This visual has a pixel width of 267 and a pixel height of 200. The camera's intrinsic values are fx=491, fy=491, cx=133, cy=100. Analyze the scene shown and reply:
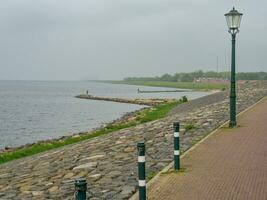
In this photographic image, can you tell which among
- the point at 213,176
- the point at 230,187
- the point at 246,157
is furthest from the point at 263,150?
the point at 230,187

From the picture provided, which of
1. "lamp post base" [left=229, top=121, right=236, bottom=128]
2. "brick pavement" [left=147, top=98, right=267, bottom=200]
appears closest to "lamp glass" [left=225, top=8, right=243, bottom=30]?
"lamp post base" [left=229, top=121, right=236, bottom=128]

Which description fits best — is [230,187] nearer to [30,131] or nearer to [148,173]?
[148,173]

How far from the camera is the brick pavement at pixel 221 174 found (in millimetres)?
7868

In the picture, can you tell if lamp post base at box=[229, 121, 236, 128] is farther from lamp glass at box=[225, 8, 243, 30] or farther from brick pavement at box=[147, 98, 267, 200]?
lamp glass at box=[225, 8, 243, 30]

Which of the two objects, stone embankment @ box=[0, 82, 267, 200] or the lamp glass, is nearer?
stone embankment @ box=[0, 82, 267, 200]

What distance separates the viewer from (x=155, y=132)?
18.0m

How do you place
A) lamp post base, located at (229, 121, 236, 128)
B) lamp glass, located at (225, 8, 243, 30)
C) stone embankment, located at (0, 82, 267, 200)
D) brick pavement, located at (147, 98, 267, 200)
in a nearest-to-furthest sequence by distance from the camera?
brick pavement, located at (147, 98, 267, 200)
stone embankment, located at (0, 82, 267, 200)
lamp glass, located at (225, 8, 243, 30)
lamp post base, located at (229, 121, 236, 128)

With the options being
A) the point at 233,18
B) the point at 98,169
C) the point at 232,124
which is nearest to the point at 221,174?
the point at 98,169

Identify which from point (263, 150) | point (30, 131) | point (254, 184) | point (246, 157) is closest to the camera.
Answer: point (254, 184)

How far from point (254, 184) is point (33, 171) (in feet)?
22.5

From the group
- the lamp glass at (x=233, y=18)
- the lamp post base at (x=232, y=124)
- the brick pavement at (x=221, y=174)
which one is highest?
the lamp glass at (x=233, y=18)

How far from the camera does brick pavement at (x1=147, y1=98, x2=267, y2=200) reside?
7868 mm

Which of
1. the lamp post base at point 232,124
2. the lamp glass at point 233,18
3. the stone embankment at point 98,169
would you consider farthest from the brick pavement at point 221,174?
the lamp glass at point 233,18

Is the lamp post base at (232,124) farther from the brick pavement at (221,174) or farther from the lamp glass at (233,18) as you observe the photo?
the lamp glass at (233,18)
